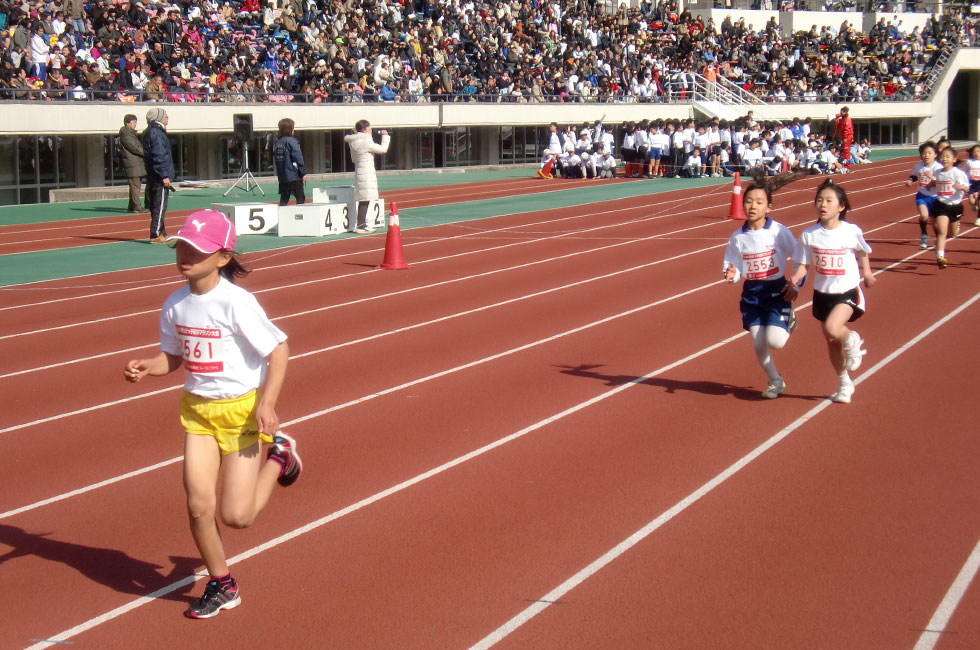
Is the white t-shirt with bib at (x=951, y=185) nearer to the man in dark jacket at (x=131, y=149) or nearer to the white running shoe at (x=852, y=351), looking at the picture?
the white running shoe at (x=852, y=351)

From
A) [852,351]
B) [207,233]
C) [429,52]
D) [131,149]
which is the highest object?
[429,52]

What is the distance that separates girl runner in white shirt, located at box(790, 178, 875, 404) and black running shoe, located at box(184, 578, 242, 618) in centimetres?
504

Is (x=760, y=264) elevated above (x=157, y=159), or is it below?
below

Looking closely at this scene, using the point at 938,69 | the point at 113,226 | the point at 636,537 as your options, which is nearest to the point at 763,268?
the point at 636,537

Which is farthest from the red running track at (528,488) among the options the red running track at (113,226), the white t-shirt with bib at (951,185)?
the red running track at (113,226)

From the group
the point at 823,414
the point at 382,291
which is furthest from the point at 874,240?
the point at 823,414

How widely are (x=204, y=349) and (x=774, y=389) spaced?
522 cm

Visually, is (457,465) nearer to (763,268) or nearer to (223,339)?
(223,339)

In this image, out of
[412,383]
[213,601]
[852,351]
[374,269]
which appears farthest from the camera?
[374,269]

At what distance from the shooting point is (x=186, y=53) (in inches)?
1286

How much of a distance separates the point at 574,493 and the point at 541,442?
114cm

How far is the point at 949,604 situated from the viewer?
5.04 m

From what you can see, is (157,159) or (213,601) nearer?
(213,601)

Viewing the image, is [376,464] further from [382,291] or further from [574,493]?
[382,291]
